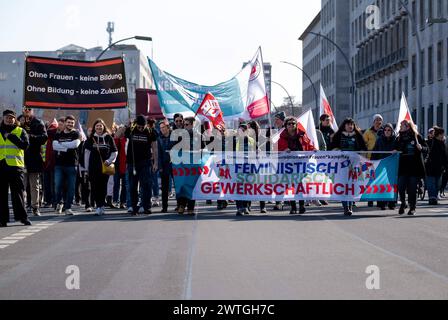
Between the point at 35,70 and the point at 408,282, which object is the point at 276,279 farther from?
the point at 35,70

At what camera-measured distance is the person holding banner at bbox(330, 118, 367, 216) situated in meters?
21.1

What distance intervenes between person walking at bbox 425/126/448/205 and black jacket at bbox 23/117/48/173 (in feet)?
31.6

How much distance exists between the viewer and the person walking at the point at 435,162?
2567 centimetres

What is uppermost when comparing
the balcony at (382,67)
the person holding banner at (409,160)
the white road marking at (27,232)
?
the balcony at (382,67)

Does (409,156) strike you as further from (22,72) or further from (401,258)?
(22,72)

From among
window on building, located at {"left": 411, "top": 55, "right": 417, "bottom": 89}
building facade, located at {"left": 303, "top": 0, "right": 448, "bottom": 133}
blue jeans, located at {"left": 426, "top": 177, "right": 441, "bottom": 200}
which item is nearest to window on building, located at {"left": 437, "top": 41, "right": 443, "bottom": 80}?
building facade, located at {"left": 303, "top": 0, "right": 448, "bottom": 133}

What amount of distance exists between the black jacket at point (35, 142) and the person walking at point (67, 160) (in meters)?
0.40

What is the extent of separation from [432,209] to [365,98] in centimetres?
6500

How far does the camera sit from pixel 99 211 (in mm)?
20500

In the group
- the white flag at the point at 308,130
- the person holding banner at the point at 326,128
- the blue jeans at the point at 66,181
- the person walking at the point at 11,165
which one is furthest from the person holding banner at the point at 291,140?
the person walking at the point at 11,165

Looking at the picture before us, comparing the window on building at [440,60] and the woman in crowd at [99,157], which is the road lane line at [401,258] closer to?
A: the woman in crowd at [99,157]

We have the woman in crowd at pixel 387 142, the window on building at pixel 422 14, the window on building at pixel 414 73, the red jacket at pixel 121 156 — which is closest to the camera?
the woman in crowd at pixel 387 142
